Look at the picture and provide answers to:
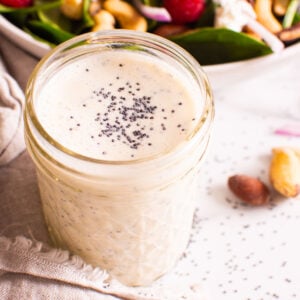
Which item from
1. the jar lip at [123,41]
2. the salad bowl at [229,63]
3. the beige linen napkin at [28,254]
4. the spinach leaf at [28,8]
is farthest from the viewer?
the spinach leaf at [28,8]

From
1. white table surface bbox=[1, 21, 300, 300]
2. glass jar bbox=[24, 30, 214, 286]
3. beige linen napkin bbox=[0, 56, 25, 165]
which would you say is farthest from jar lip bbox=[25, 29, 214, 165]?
white table surface bbox=[1, 21, 300, 300]

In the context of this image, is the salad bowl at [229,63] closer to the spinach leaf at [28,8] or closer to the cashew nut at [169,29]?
the spinach leaf at [28,8]

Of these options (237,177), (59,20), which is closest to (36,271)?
(237,177)

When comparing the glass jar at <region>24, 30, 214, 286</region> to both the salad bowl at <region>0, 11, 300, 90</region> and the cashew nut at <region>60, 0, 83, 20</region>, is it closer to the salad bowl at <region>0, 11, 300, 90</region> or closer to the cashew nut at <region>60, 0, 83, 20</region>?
the salad bowl at <region>0, 11, 300, 90</region>

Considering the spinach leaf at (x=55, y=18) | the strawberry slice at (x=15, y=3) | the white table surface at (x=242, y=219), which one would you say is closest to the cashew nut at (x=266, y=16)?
the white table surface at (x=242, y=219)

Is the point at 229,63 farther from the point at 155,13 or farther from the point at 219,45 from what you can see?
the point at 155,13

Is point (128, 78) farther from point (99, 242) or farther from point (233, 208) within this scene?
point (233, 208)
